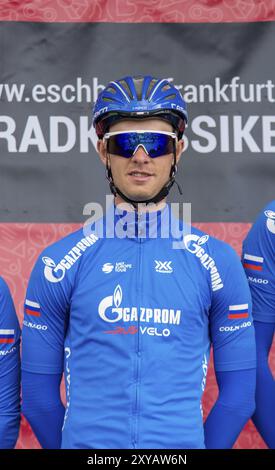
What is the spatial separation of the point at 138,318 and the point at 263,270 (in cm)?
59

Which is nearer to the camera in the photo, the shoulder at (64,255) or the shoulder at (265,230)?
the shoulder at (64,255)

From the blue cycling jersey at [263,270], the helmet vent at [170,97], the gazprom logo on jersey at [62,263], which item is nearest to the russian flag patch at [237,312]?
the blue cycling jersey at [263,270]

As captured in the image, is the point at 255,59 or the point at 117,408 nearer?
the point at 117,408

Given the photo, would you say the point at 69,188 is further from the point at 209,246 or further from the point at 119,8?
the point at 209,246

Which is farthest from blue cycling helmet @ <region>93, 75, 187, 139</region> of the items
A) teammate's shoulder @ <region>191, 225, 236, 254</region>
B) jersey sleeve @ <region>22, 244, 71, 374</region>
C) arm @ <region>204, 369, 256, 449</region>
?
arm @ <region>204, 369, 256, 449</region>

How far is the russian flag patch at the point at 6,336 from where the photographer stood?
2.85 m

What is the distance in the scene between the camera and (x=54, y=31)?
145 inches

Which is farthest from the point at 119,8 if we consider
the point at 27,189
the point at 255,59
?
the point at 27,189

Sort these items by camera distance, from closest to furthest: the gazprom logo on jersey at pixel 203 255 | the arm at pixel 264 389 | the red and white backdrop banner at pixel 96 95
Result: 1. the gazprom logo on jersey at pixel 203 255
2. the arm at pixel 264 389
3. the red and white backdrop banner at pixel 96 95

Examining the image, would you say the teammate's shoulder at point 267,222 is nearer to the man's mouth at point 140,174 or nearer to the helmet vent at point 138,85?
the man's mouth at point 140,174

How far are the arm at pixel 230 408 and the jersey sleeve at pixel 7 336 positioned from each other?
701 mm

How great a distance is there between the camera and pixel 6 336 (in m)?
2.86

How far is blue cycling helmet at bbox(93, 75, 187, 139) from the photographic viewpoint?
2752 mm

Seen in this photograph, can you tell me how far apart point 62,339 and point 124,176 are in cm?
56
